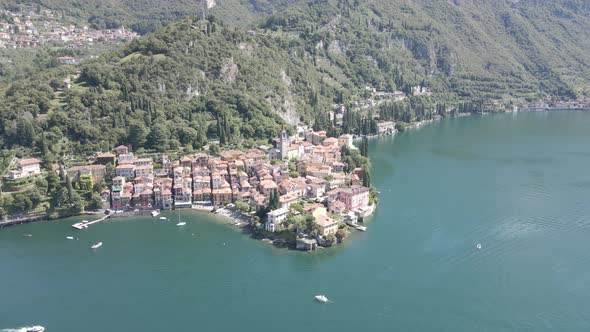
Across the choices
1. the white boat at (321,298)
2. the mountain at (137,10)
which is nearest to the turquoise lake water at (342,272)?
the white boat at (321,298)

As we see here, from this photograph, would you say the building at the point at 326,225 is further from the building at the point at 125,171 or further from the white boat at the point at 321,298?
the building at the point at 125,171

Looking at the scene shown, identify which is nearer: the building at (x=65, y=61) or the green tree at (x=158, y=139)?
the green tree at (x=158, y=139)

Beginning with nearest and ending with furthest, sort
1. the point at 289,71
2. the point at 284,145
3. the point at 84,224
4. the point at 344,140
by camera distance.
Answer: the point at 84,224
the point at 284,145
the point at 344,140
the point at 289,71

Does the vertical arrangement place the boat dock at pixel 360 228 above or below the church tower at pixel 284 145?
below

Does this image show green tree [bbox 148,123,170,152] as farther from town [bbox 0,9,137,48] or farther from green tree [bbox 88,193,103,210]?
town [bbox 0,9,137,48]

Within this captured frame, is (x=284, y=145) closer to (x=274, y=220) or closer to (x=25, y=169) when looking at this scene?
(x=274, y=220)

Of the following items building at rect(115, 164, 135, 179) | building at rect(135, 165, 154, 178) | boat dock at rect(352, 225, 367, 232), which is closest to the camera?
boat dock at rect(352, 225, 367, 232)

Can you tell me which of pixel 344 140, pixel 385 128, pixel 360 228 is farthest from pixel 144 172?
pixel 385 128

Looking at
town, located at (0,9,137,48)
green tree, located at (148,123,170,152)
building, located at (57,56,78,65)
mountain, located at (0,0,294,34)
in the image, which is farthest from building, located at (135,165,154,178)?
mountain, located at (0,0,294,34)

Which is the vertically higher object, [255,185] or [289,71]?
[289,71]
